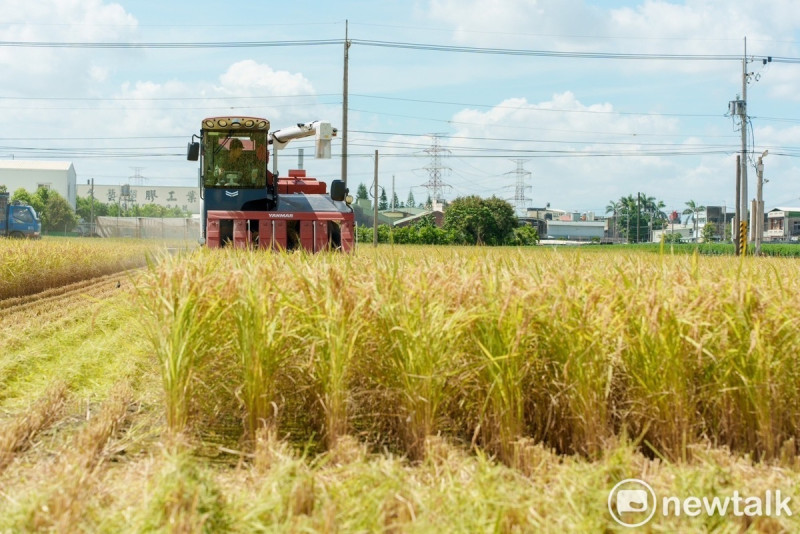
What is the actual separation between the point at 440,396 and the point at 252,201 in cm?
1129

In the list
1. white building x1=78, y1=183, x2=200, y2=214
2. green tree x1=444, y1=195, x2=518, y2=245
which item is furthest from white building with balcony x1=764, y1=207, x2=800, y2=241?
white building x1=78, y1=183, x2=200, y2=214

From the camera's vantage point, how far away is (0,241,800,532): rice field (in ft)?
15.4

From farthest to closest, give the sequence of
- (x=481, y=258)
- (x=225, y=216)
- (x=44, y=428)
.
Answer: (x=225, y=216) → (x=481, y=258) → (x=44, y=428)

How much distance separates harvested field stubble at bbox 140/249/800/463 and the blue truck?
41.5 m

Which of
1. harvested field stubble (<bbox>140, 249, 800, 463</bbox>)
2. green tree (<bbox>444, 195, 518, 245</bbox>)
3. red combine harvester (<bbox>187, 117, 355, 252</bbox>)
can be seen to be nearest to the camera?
harvested field stubble (<bbox>140, 249, 800, 463</bbox>)

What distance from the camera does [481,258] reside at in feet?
24.5

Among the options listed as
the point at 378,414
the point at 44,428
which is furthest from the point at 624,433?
the point at 44,428

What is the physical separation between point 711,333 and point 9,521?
409 centimetres

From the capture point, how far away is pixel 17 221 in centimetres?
4428

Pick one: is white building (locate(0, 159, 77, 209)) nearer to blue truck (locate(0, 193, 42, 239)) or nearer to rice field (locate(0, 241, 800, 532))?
blue truck (locate(0, 193, 42, 239))

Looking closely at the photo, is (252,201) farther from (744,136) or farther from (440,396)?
(744,136)

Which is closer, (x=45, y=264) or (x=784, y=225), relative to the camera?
(x=45, y=264)

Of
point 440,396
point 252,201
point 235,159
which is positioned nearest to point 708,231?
point 252,201

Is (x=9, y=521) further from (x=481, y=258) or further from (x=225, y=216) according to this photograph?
(x=225, y=216)
